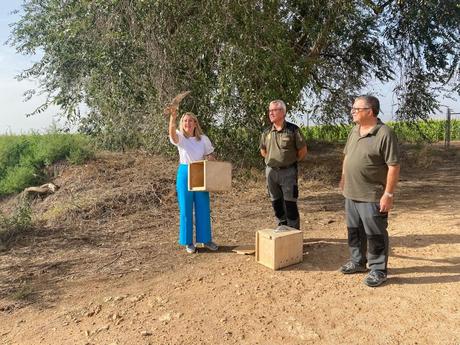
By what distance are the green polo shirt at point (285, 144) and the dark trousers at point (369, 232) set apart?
3.14 ft

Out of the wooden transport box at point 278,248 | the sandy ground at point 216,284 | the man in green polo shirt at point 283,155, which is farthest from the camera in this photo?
the man in green polo shirt at point 283,155

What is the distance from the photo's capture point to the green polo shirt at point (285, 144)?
492 cm

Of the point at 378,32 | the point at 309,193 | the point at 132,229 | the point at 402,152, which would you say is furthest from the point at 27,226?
the point at 402,152

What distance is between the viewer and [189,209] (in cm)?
520

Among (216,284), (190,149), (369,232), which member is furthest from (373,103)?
(216,284)

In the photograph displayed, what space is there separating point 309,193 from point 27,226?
570 cm

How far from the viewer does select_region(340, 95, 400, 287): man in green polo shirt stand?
383cm

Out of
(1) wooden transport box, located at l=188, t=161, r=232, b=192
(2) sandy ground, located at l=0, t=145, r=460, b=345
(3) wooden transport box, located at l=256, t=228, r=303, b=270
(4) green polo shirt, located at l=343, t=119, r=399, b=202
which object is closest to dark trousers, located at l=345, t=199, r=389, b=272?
(4) green polo shirt, located at l=343, t=119, r=399, b=202

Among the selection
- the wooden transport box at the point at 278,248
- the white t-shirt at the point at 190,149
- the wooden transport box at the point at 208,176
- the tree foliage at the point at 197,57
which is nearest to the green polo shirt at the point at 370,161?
the wooden transport box at the point at 278,248

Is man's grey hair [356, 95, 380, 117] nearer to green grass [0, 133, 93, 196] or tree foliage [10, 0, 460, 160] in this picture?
tree foliage [10, 0, 460, 160]

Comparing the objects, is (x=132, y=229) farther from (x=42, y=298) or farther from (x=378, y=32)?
(x=378, y=32)

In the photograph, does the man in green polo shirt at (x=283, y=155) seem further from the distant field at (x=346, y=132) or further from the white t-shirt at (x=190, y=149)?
the distant field at (x=346, y=132)

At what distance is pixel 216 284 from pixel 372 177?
1.82 m

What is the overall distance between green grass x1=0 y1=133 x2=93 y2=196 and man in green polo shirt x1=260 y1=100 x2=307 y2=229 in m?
8.29
